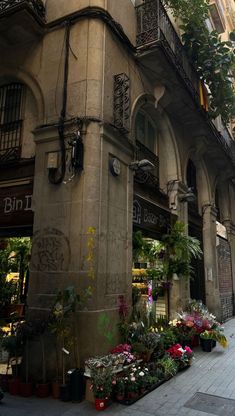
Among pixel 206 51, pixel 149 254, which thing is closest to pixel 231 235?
pixel 149 254

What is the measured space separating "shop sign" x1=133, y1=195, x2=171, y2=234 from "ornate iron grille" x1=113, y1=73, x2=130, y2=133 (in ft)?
6.84

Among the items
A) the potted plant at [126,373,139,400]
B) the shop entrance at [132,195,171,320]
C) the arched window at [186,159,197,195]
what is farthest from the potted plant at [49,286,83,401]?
the arched window at [186,159,197,195]

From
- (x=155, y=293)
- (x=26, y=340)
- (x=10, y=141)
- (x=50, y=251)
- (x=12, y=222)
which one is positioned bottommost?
(x=26, y=340)

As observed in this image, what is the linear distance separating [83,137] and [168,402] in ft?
17.4

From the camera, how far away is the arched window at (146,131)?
1074cm

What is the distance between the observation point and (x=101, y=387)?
18.6 feet

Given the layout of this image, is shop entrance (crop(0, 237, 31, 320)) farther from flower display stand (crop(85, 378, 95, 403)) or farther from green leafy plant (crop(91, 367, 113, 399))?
green leafy plant (crop(91, 367, 113, 399))

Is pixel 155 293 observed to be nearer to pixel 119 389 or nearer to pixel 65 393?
pixel 119 389

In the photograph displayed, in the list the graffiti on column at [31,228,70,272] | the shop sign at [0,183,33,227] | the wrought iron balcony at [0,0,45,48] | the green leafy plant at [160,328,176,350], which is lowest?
the green leafy plant at [160,328,176,350]

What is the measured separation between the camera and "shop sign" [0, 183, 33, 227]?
25.9 feet

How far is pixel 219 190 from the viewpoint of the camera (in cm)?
1941

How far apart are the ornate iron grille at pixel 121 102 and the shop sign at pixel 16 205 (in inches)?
100

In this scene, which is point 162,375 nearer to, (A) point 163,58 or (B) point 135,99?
(B) point 135,99

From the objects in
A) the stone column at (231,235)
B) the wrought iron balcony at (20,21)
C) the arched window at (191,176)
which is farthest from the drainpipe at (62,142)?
the stone column at (231,235)
